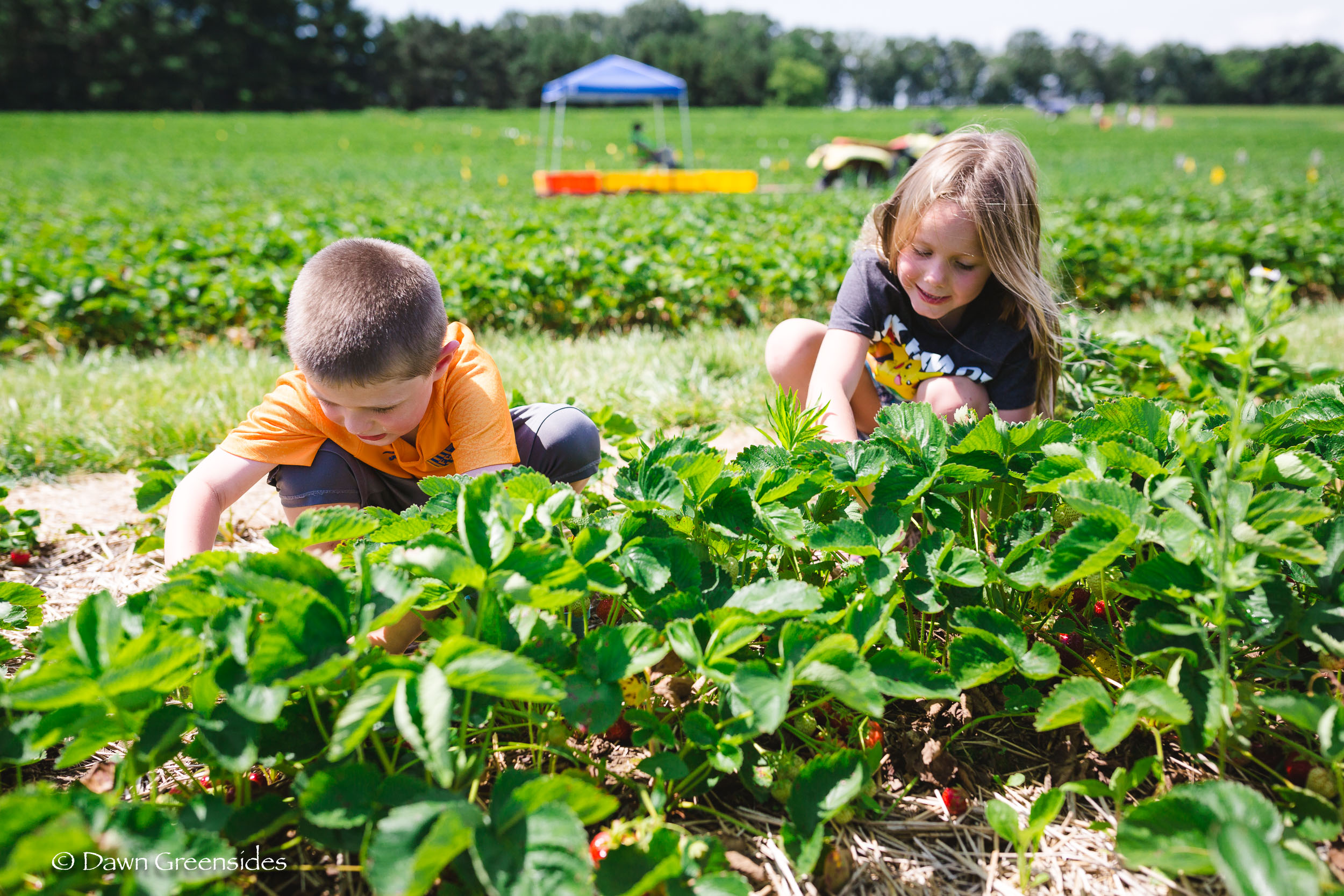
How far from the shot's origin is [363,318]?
1.62 metres

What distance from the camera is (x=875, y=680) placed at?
1.11 meters

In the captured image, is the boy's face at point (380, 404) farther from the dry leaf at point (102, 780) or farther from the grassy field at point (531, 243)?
the grassy field at point (531, 243)

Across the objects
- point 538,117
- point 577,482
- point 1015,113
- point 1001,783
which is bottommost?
point 1001,783

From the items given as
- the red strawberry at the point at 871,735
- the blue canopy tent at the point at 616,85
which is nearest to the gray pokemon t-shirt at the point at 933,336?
the red strawberry at the point at 871,735

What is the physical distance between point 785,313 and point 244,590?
4.72 m

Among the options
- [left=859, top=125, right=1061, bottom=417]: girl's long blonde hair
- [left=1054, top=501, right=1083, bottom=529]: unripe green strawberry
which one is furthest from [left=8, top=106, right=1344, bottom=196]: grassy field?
[left=1054, top=501, right=1083, bottom=529]: unripe green strawberry

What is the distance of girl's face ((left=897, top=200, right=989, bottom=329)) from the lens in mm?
2158

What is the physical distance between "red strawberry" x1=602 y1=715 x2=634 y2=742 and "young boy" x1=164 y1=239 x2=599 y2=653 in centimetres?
45

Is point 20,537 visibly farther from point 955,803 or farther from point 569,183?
point 569,183

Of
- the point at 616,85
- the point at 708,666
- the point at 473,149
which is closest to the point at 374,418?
the point at 708,666

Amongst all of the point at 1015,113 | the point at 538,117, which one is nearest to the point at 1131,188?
the point at 538,117

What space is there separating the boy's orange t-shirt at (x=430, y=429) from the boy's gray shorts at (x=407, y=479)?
4 centimetres

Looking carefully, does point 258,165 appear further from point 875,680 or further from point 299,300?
point 875,680

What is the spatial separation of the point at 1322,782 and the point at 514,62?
7975 centimetres
